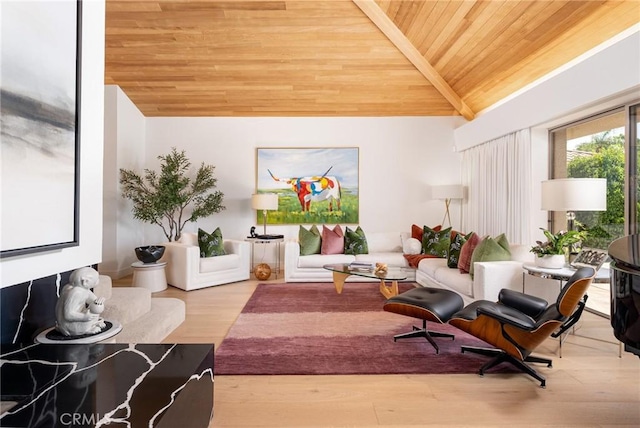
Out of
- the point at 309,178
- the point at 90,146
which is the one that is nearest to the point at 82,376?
the point at 90,146

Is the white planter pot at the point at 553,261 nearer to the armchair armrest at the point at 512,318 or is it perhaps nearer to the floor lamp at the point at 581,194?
the floor lamp at the point at 581,194

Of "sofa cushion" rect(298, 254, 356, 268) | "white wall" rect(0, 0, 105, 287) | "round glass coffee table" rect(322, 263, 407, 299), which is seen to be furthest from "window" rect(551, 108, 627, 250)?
"white wall" rect(0, 0, 105, 287)

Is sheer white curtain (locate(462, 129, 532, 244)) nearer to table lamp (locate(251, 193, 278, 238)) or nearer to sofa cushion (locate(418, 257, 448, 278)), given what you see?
sofa cushion (locate(418, 257, 448, 278))

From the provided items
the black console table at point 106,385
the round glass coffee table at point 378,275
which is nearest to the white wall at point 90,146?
the black console table at point 106,385

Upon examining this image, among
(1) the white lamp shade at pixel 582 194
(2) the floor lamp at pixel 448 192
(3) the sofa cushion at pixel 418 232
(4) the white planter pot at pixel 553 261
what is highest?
(2) the floor lamp at pixel 448 192

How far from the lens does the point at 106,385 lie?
1.42 meters

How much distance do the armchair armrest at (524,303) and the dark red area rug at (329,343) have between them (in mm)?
448

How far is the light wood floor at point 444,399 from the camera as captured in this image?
6.42 feet

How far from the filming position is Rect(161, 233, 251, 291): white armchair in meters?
4.91

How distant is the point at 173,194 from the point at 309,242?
92.9 inches

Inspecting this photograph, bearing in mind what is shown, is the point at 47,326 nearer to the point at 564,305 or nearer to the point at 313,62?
the point at 564,305

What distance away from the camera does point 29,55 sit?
1.65m

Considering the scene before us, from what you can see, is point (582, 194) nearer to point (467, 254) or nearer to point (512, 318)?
point (467, 254)

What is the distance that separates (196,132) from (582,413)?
6595 millimetres
